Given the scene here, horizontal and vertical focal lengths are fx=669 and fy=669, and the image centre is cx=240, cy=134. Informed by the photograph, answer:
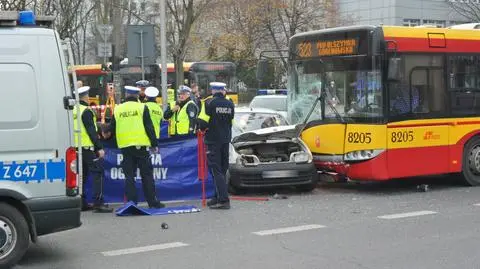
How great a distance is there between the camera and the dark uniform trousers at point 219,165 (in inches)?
382

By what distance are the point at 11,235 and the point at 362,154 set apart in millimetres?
6263

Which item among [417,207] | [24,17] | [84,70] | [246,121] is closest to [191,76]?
[84,70]

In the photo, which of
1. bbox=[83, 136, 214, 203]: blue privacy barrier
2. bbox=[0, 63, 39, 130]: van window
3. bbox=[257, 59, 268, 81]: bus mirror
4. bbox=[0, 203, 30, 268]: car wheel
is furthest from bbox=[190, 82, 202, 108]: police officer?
bbox=[0, 203, 30, 268]: car wheel

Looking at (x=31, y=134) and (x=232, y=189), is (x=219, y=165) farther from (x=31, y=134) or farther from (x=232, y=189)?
(x=31, y=134)

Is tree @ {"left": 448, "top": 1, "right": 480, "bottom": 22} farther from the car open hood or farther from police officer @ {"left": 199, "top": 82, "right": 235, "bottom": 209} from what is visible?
police officer @ {"left": 199, "top": 82, "right": 235, "bottom": 209}

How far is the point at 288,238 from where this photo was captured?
25.2 feet

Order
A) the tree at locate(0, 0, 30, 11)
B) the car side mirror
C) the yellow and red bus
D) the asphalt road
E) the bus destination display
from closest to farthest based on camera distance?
1. the car side mirror
2. the asphalt road
3. the bus destination display
4. the tree at locate(0, 0, 30, 11)
5. the yellow and red bus

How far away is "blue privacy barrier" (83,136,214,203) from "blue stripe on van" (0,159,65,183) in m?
3.52

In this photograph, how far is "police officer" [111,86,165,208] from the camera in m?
9.35

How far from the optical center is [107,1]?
107 ft

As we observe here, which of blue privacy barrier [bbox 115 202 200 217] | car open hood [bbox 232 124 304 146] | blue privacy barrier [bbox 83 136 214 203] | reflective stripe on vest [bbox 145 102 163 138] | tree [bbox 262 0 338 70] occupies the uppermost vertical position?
tree [bbox 262 0 338 70]

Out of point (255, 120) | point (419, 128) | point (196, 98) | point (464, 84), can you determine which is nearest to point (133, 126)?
point (196, 98)

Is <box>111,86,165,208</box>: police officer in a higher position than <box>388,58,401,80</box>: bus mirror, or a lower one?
lower

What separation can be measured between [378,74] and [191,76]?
18.4m
